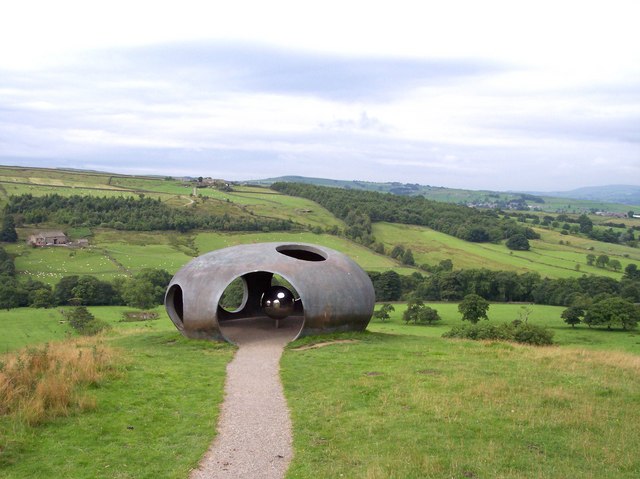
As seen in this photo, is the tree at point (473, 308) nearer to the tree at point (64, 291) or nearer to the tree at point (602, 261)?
the tree at point (64, 291)

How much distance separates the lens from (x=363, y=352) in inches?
891

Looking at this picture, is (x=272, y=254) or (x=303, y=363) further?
(x=272, y=254)

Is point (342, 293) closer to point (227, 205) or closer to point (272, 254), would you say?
point (272, 254)

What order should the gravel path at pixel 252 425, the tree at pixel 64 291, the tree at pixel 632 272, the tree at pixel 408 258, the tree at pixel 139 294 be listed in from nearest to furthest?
the gravel path at pixel 252 425 < the tree at pixel 139 294 < the tree at pixel 64 291 < the tree at pixel 632 272 < the tree at pixel 408 258

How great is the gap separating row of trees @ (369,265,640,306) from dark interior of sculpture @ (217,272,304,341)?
4463 cm

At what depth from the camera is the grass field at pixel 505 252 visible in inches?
→ 4114

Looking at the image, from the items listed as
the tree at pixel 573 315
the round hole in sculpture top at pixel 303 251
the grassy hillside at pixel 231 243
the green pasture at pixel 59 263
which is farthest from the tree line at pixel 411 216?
the round hole in sculpture top at pixel 303 251

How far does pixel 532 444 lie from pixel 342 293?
45.9 ft

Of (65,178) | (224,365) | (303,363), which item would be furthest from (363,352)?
(65,178)

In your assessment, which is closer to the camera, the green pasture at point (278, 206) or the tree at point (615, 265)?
the tree at point (615, 265)

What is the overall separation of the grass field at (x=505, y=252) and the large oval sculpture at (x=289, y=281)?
261ft

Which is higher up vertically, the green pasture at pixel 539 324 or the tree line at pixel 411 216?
the tree line at pixel 411 216

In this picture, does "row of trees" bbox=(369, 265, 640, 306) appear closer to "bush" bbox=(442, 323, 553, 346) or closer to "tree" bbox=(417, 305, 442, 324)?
"tree" bbox=(417, 305, 442, 324)

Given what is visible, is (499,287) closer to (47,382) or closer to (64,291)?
(64,291)
